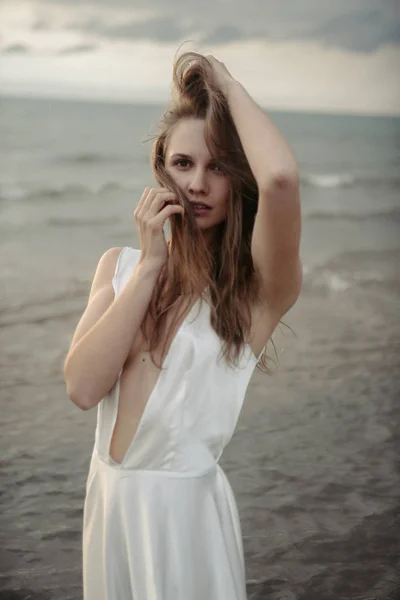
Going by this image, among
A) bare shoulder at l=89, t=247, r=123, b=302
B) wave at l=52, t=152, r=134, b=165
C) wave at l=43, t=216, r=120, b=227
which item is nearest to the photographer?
bare shoulder at l=89, t=247, r=123, b=302

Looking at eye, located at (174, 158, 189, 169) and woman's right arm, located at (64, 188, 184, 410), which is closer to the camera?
woman's right arm, located at (64, 188, 184, 410)

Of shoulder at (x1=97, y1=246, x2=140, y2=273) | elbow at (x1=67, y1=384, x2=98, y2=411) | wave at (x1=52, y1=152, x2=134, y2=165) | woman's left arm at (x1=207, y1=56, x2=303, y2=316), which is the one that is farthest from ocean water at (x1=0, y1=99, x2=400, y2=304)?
elbow at (x1=67, y1=384, x2=98, y2=411)

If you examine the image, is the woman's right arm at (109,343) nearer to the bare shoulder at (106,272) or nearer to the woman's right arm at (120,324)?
the woman's right arm at (120,324)

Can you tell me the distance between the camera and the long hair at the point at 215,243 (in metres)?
1.38

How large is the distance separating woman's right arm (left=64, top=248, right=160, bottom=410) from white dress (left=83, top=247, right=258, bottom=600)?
0.06 metres

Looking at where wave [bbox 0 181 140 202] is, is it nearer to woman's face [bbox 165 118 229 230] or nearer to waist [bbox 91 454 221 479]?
woman's face [bbox 165 118 229 230]

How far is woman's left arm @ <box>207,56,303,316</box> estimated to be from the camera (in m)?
1.23

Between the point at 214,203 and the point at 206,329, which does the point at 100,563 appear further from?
the point at 214,203

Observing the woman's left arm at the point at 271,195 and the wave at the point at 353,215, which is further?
the wave at the point at 353,215

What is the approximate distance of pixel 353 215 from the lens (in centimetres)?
485

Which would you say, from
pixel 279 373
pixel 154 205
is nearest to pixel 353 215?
pixel 279 373

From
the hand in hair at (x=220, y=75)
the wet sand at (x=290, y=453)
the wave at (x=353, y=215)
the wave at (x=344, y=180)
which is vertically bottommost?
the wet sand at (x=290, y=453)

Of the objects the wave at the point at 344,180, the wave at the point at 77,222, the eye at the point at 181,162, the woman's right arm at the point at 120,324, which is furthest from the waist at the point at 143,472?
the wave at the point at 77,222

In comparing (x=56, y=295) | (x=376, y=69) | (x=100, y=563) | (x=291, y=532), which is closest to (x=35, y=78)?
(x=56, y=295)
